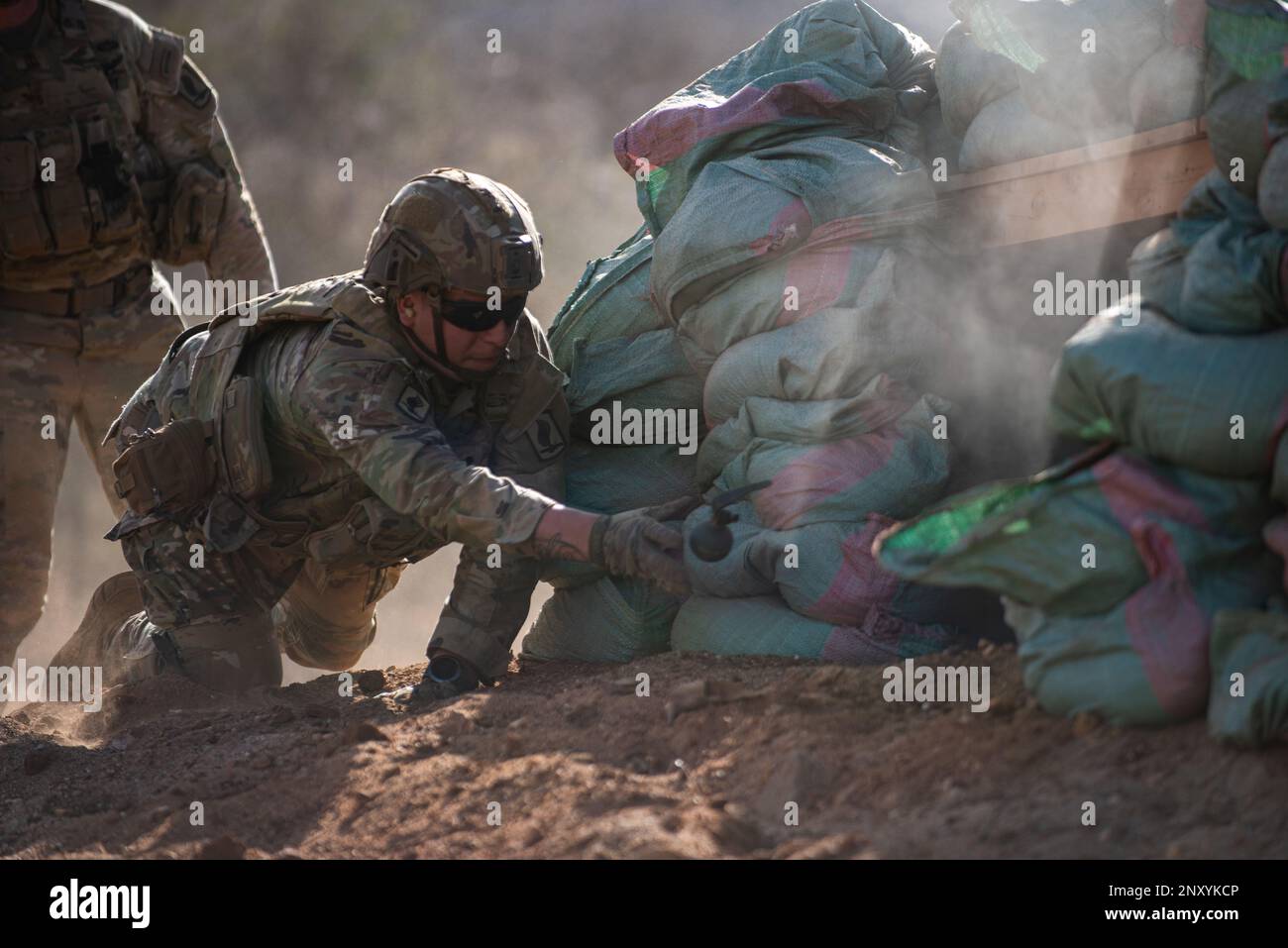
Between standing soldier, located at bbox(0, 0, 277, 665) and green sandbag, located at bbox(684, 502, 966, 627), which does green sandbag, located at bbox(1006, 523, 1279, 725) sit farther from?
standing soldier, located at bbox(0, 0, 277, 665)

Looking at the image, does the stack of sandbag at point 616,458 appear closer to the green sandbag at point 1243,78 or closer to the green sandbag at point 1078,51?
the green sandbag at point 1078,51

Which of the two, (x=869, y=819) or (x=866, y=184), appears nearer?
(x=869, y=819)

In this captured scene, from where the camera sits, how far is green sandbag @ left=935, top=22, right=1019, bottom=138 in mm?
3359

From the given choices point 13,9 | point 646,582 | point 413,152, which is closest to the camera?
point 646,582

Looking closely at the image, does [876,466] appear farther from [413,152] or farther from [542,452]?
[413,152]

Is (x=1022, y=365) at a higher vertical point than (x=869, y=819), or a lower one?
higher

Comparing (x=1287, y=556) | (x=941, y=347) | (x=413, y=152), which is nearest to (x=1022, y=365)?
(x=941, y=347)

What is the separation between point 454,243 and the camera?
3.32 metres

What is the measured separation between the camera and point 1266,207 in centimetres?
224

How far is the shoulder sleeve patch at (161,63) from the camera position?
4305 millimetres

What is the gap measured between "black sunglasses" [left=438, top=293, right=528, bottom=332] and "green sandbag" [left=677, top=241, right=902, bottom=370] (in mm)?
484

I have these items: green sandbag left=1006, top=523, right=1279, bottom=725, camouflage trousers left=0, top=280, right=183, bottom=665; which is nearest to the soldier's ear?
camouflage trousers left=0, top=280, right=183, bottom=665

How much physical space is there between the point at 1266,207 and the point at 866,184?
4.01ft

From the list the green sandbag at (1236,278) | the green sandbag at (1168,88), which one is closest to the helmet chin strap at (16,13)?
the green sandbag at (1168,88)
